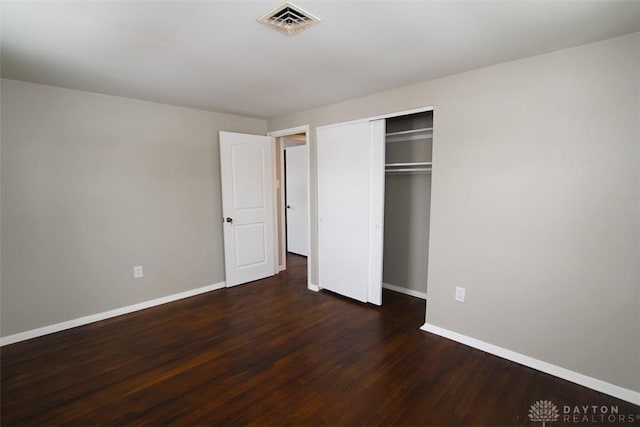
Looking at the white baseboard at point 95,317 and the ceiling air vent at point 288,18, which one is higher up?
the ceiling air vent at point 288,18

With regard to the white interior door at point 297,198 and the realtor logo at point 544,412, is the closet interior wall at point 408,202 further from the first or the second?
the white interior door at point 297,198

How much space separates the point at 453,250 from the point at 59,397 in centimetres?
312

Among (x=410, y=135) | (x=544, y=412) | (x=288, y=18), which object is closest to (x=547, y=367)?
(x=544, y=412)

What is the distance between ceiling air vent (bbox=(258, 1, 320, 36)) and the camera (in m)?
1.51

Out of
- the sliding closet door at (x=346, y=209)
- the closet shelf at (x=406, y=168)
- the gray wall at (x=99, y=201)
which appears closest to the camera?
the gray wall at (x=99, y=201)

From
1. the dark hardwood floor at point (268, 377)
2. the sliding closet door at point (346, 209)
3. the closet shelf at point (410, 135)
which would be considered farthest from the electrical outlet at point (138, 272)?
the closet shelf at point (410, 135)

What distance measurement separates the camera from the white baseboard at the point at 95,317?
264 cm

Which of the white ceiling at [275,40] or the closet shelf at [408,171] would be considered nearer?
the white ceiling at [275,40]

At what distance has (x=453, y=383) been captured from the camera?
2078 mm

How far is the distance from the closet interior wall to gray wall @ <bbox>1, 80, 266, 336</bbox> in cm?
224

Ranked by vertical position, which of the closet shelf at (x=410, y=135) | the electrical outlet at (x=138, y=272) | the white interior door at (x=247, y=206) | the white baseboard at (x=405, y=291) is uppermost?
the closet shelf at (x=410, y=135)

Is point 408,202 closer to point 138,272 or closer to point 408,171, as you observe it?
point 408,171

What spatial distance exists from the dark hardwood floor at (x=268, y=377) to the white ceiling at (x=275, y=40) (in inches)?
90.2

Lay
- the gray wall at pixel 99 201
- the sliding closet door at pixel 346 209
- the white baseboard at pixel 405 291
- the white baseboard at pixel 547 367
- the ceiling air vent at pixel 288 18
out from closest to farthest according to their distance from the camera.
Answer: the ceiling air vent at pixel 288 18
the white baseboard at pixel 547 367
the gray wall at pixel 99 201
the sliding closet door at pixel 346 209
the white baseboard at pixel 405 291
